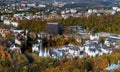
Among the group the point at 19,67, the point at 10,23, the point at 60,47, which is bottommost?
the point at 10,23

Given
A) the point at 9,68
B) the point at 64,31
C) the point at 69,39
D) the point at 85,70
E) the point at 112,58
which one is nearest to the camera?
the point at 85,70

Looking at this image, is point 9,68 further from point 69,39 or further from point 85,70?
point 69,39

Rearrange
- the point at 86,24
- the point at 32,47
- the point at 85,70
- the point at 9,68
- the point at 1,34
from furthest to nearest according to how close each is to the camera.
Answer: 1. the point at 86,24
2. the point at 1,34
3. the point at 32,47
4. the point at 9,68
5. the point at 85,70

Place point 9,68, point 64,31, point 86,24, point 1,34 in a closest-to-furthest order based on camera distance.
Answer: point 9,68
point 1,34
point 64,31
point 86,24

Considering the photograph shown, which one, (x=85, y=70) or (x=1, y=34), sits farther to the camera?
(x=1, y=34)

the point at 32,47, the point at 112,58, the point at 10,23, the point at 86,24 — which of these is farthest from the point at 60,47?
the point at 10,23

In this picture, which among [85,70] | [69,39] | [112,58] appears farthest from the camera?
[69,39]

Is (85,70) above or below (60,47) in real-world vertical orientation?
above

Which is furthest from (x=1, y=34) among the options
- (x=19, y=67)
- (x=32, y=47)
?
(x=19, y=67)

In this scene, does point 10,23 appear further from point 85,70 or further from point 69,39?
point 85,70
